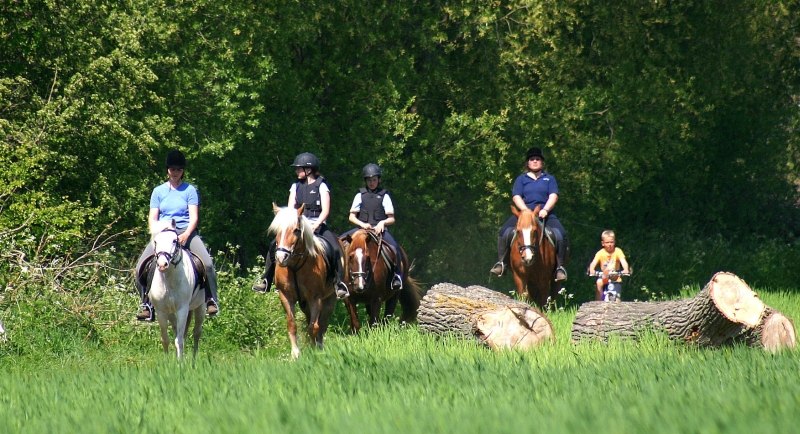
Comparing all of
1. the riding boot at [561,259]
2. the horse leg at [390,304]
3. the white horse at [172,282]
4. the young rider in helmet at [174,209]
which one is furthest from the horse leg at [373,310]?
the young rider in helmet at [174,209]

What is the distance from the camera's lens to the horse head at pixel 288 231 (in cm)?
1535

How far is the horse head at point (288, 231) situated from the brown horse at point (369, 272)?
2.32 metres

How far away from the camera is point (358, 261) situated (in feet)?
60.5

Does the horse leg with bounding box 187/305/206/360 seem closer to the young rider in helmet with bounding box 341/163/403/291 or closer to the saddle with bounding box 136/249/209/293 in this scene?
the saddle with bounding box 136/249/209/293

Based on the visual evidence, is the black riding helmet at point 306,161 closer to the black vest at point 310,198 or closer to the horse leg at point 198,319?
the black vest at point 310,198

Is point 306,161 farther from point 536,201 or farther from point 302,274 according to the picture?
point 536,201

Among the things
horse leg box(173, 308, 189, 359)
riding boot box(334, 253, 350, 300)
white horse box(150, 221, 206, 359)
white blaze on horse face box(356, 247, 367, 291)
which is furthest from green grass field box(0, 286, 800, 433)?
white blaze on horse face box(356, 247, 367, 291)

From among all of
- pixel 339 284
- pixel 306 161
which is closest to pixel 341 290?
pixel 339 284

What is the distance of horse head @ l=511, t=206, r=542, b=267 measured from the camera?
18844 millimetres

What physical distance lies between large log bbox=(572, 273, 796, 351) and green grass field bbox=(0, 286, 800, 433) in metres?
0.26

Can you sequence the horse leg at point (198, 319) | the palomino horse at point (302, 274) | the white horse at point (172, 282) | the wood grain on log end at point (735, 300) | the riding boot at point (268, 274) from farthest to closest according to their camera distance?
the riding boot at point (268, 274) < the horse leg at point (198, 319) < the palomino horse at point (302, 274) < the white horse at point (172, 282) < the wood grain on log end at point (735, 300)

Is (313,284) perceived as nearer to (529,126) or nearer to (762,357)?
(762,357)

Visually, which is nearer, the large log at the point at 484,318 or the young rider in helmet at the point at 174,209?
the large log at the point at 484,318

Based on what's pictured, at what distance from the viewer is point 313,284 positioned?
16266mm
